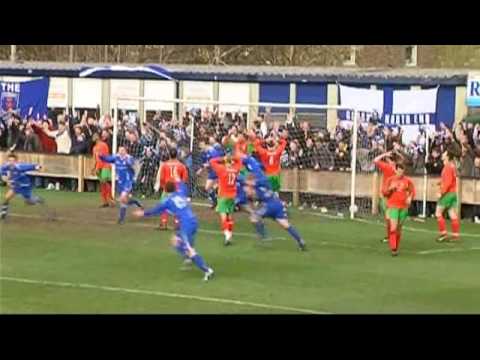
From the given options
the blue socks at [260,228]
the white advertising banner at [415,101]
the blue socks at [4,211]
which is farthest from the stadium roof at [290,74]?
the blue socks at [4,211]

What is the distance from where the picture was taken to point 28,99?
1645 inches

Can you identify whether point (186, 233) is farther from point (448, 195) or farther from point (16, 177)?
point (16, 177)

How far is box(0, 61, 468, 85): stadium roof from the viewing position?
117ft

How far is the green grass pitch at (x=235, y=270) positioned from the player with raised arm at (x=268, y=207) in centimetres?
46

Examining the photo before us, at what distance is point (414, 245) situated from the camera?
23.6m

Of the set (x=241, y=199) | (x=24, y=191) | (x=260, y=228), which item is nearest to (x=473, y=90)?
(x=241, y=199)

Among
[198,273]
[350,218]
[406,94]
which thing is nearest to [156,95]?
[406,94]

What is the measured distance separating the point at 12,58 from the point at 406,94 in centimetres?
2314

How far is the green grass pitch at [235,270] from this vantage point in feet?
53.4

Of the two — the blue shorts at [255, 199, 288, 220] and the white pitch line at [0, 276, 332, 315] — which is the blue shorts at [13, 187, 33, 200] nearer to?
the blue shorts at [255, 199, 288, 220]

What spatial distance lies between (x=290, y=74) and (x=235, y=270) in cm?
2022

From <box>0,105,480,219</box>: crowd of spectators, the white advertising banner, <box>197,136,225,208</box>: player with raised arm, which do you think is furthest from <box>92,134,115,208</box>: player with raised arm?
the white advertising banner

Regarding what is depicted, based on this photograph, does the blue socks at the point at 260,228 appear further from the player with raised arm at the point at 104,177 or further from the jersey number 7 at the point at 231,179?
the player with raised arm at the point at 104,177
